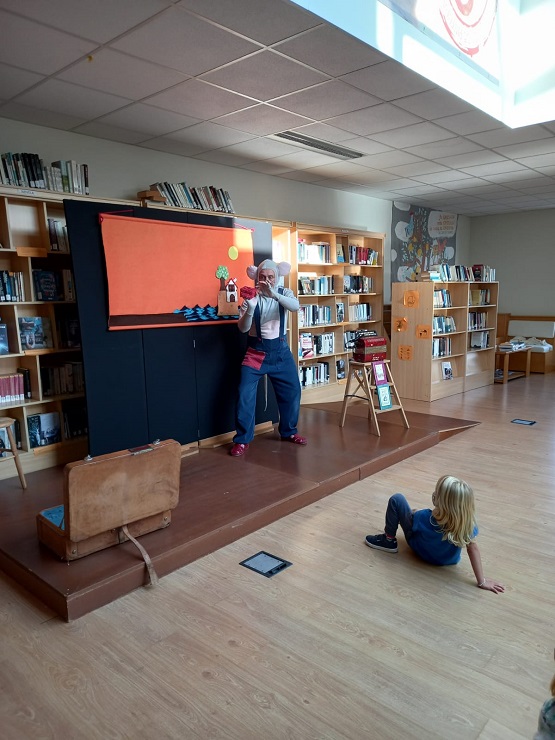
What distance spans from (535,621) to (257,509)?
1669 millimetres

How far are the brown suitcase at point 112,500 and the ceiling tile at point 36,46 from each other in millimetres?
2339

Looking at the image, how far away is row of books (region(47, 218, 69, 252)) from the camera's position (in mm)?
4273

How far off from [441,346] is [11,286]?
5.67 m

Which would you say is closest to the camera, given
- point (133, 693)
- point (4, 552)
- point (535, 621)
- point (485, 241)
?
point (133, 693)

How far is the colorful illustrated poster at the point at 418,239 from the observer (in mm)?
8766

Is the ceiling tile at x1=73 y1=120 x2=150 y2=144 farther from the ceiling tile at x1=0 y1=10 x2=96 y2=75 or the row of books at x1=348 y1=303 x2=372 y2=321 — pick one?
the row of books at x1=348 y1=303 x2=372 y2=321

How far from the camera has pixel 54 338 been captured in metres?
4.38

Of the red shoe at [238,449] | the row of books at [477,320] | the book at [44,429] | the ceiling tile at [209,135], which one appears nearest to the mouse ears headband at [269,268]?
the ceiling tile at [209,135]

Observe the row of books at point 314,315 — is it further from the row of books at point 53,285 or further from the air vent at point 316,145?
the row of books at point 53,285

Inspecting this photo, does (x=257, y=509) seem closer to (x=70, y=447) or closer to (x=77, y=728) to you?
(x=77, y=728)

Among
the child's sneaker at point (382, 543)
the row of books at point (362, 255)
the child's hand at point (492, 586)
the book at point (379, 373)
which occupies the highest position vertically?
the row of books at point (362, 255)

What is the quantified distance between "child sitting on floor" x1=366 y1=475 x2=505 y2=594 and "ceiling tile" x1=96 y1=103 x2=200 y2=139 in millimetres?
3422

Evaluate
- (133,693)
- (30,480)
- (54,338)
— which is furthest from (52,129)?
(133,693)

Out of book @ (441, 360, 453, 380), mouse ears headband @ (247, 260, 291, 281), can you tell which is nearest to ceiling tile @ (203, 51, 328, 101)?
mouse ears headband @ (247, 260, 291, 281)
